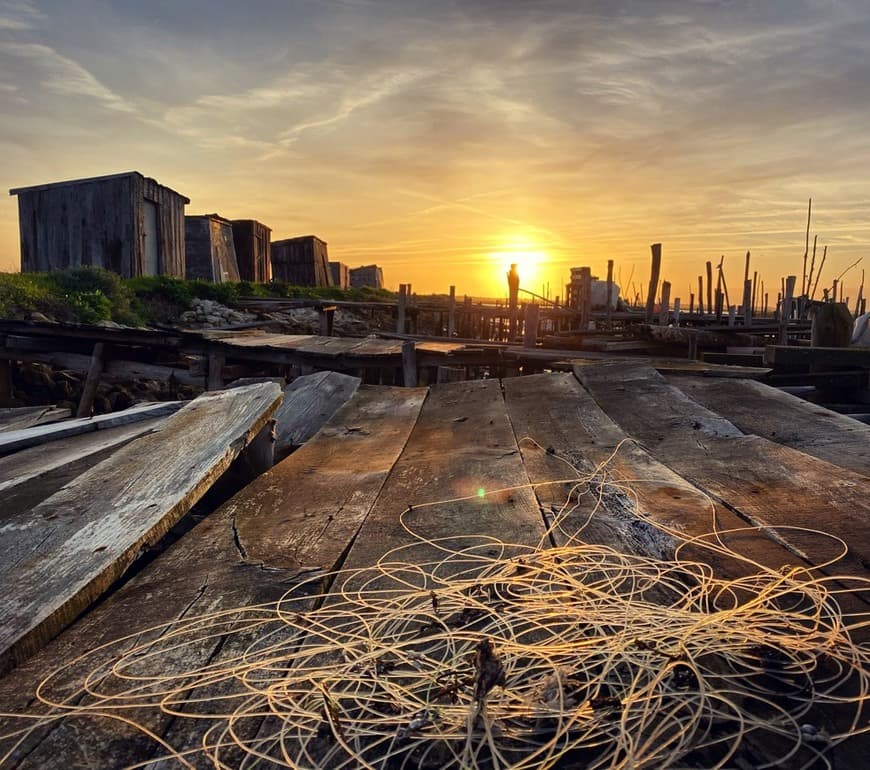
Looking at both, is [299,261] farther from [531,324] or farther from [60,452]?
[60,452]

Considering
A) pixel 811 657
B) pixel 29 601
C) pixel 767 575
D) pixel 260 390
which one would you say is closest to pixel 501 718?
pixel 811 657

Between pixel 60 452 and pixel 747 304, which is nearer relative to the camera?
pixel 60 452

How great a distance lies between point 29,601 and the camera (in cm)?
199

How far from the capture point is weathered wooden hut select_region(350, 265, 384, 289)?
53394 millimetres

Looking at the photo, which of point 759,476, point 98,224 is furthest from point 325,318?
point 759,476

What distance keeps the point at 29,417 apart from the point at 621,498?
7.24 metres

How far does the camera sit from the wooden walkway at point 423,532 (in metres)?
1.56

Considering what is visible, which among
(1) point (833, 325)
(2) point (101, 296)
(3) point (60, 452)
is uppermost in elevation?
(2) point (101, 296)

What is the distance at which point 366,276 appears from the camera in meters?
53.9

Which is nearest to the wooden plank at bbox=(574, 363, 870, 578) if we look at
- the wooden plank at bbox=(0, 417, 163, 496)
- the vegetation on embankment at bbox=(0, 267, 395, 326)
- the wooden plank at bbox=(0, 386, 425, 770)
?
the wooden plank at bbox=(0, 386, 425, 770)

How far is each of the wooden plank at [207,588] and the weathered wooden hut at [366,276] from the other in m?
50.1

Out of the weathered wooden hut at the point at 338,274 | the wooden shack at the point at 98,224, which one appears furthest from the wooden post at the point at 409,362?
the weathered wooden hut at the point at 338,274

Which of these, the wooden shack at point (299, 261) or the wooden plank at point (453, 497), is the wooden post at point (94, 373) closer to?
the wooden plank at point (453, 497)

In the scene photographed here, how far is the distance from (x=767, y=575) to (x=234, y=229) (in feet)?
120
